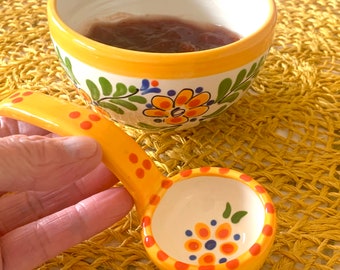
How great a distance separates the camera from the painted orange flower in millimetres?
407

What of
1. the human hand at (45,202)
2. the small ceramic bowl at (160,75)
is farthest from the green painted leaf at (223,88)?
the human hand at (45,202)

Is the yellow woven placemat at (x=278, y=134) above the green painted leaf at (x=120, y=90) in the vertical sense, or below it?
below

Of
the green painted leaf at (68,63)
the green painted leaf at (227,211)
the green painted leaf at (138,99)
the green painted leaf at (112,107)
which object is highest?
the green painted leaf at (68,63)

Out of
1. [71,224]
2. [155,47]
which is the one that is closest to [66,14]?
[155,47]

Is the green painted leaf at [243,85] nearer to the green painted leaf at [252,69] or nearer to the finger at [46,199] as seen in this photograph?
the green painted leaf at [252,69]

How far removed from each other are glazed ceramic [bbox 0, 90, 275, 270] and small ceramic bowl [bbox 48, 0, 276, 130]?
30 mm

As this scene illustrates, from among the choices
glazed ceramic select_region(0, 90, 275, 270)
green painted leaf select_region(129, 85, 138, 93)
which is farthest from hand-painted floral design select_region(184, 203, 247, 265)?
green painted leaf select_region(129, 85, 138, 93)

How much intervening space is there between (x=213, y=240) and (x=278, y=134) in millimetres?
134

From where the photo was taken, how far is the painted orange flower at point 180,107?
0.41 m

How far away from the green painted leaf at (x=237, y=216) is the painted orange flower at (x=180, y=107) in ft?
0.28

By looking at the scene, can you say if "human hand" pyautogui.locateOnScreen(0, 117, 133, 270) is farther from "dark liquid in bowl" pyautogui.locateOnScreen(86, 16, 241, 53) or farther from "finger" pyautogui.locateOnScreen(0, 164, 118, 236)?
"dark liquid in bowl" pyautogui.locateOnScreen(86, 16, 241, 53)

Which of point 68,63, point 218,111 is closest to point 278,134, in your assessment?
point 218,111

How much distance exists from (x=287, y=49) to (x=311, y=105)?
0.31 feet

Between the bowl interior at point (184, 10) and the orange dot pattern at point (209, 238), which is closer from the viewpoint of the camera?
the orange dot pattern at point (209, 238)
